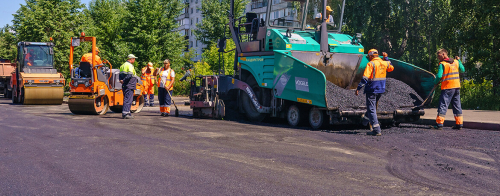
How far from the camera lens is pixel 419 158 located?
6.31 meters

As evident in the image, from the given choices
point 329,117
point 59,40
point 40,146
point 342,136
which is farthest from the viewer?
point 59,40

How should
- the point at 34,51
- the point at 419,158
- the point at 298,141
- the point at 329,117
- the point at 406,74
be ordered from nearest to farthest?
1. the point at 419,158
2. the point at 298,141
3. the point at 329,117
4. the point at 406,74
5. the point at 34,51

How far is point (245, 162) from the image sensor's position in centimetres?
593

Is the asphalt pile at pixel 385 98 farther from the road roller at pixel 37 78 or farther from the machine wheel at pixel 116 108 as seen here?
the road roller at pixel 37 78

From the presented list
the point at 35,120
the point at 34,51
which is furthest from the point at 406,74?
the point at 34,51

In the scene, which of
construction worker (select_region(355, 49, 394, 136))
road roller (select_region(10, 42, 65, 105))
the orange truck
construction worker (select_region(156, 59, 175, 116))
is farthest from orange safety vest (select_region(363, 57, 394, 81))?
the orange truck

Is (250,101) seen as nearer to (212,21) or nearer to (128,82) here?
(128,82)

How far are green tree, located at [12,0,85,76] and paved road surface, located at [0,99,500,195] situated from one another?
82.2 ft

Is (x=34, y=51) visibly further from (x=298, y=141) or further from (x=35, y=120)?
(x=298, y=141)

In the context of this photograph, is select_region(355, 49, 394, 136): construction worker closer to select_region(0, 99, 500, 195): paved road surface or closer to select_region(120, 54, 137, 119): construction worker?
select_region(0, 99, 500, 195): paved road surface

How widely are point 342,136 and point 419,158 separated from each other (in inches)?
92.1

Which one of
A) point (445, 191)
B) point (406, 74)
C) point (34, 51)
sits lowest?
point (445, 191)

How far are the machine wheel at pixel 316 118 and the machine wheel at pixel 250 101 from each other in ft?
5.28

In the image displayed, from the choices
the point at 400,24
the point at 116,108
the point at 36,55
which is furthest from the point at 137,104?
the point at 400,24
